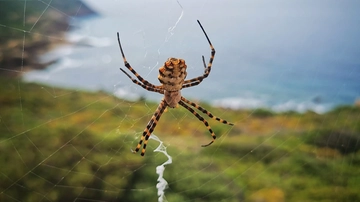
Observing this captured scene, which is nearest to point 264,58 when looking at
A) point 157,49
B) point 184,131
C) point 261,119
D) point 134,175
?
point 261,119

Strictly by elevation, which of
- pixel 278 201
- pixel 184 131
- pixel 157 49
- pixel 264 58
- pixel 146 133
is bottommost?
pixel 278 201

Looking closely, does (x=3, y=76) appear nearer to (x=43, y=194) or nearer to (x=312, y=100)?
(x=43, y=194)

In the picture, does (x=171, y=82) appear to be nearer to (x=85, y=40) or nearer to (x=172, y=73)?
(x=172, y=73)

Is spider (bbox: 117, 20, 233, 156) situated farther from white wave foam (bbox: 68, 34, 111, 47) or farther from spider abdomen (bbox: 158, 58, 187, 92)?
white wave foam (bbox: 68, 34, 111, 47)

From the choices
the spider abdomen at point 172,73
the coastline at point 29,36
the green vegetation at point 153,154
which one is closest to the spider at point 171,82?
the spider abdomen at point 172,73

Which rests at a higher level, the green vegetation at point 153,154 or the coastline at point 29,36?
the coastline at point 29,36

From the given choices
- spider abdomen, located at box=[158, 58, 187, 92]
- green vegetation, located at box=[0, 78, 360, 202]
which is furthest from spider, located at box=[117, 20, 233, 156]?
green vegetation, located at box=[0, 78, 360, 202]

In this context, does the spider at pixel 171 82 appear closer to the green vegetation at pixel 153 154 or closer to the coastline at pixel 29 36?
the green vegetation at pixel 153 154
